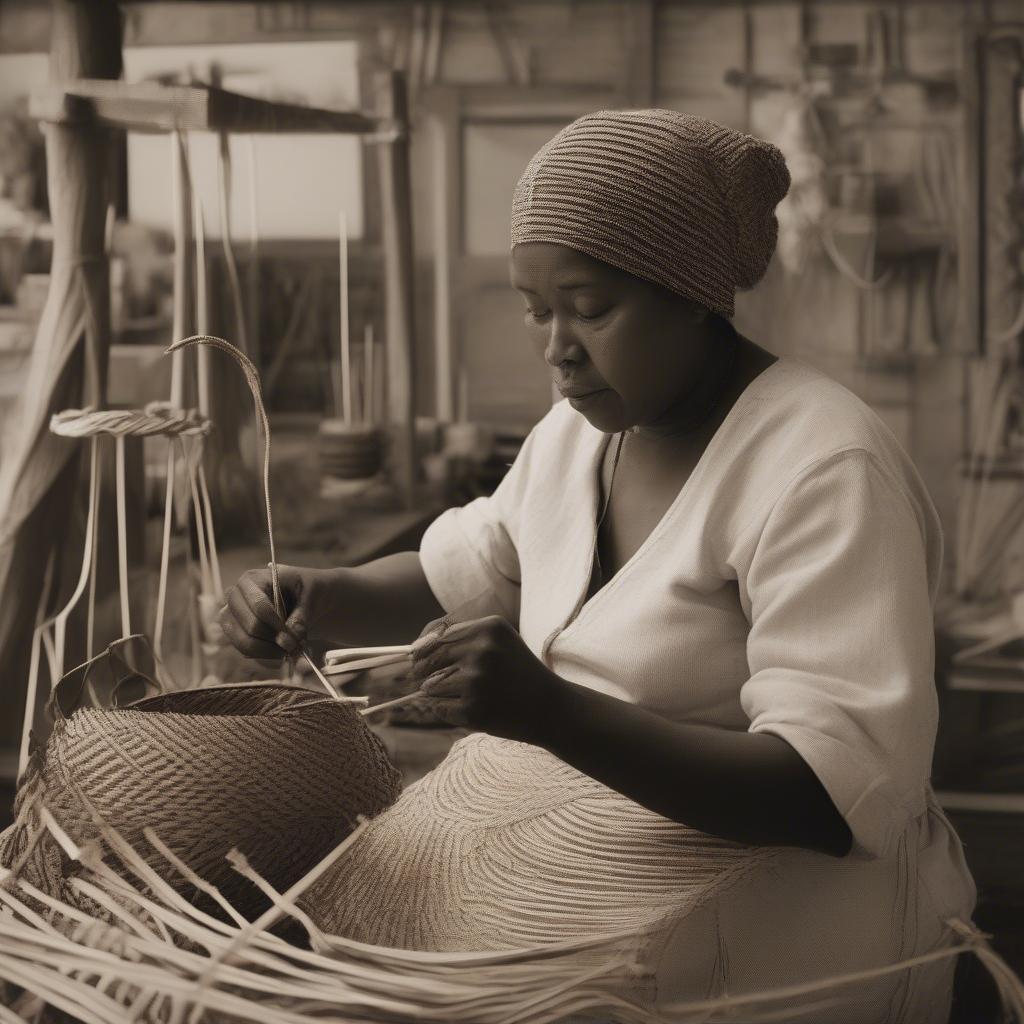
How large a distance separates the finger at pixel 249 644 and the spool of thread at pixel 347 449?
1269mm

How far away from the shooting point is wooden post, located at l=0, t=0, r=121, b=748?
7.85ft

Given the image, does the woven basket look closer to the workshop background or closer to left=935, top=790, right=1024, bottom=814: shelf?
the workshop background

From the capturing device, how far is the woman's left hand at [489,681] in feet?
3.92

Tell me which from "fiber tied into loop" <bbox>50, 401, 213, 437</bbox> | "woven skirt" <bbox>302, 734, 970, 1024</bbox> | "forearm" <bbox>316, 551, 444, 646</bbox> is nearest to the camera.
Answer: "woven skirt" <bbox>302, 734, 970, 1024</bbox>

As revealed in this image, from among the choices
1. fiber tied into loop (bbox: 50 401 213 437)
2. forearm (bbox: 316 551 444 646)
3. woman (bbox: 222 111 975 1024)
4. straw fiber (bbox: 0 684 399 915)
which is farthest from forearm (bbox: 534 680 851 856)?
fiber tied into loop (bbox: 50 401 213 437)

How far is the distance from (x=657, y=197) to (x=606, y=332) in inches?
5.4

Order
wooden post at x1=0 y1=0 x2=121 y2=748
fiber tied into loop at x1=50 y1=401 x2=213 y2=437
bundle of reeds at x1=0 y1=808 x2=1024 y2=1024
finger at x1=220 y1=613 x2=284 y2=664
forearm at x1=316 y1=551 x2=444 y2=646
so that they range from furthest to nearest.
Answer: wooden post at x1=0 y1=0 x2=121 y2=748 → fiber tied into loop at x1=50 y1=401 x2=213 y2=437 → forearm at x1=316 y1=551 x2=444 y2=646 → finger at x1=220 y1=613 x2=284 y2=664 → bundle of reeds at x1=0 y1=808 x2=1024 y2=1024

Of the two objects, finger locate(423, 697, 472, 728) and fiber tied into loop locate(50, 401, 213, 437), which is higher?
fiber tied into loop locate(50, 401, 213, 437)

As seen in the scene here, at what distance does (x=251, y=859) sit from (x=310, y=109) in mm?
1740

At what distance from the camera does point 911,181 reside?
2766mm

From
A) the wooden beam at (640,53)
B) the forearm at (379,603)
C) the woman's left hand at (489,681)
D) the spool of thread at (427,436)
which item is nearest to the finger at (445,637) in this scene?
the woman's left hand at (489,681)

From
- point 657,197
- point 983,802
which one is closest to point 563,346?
point 657,197

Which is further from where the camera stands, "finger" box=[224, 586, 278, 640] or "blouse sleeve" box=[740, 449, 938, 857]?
"finger" box=[224, 586, 278, 640]

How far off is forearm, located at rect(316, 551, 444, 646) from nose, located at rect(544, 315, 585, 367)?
470mm
